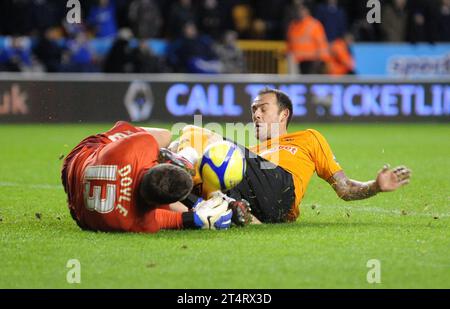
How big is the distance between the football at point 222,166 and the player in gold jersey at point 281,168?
237mm

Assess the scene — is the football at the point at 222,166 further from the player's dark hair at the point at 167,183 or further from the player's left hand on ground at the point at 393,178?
the player's left hand on ground at the point at 393,178

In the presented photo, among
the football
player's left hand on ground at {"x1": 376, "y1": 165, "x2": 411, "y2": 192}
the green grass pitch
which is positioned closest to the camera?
the green grass pitch

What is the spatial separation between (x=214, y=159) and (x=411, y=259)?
1.73 meters

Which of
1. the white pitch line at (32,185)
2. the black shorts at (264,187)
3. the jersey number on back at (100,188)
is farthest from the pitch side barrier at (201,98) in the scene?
the jersey number on back at (100,188)

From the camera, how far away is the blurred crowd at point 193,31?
2208 centimetres

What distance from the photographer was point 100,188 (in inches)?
303

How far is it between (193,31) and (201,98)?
102 inches

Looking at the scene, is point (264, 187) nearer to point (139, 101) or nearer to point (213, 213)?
point (213, 213)

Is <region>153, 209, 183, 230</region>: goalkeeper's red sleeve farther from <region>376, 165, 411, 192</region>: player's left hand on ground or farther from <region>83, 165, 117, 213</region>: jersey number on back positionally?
<region>376, 165, 411, 192</region>: player's left hand on ground

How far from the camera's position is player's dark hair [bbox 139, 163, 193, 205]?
7367mm

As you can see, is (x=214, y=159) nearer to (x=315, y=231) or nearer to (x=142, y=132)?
(x=142, y=132)

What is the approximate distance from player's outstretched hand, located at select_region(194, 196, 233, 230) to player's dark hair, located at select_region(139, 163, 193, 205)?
59 cm

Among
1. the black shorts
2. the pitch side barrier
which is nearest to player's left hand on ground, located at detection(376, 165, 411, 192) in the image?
the black shorts
